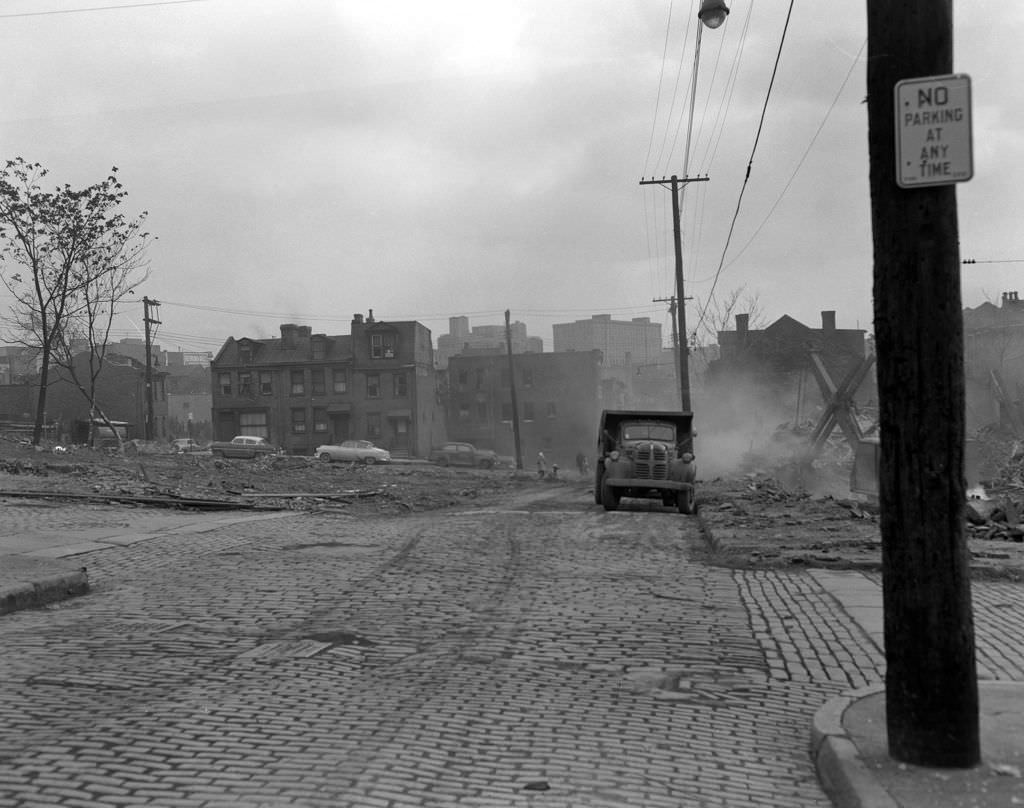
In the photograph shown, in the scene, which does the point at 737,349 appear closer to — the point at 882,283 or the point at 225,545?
the point at 225,545

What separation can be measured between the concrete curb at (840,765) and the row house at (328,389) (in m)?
62.9

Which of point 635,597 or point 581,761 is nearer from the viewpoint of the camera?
point 581,761

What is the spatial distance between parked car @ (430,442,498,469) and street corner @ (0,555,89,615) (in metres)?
52.8

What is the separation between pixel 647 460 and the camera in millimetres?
22406

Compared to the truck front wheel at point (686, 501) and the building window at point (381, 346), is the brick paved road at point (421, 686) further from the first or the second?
the building window at point (381, 346)

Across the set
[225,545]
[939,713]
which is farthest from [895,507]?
[225,545]

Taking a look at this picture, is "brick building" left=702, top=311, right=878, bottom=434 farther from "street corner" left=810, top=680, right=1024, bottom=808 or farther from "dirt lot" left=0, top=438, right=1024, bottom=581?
"street corner" left=810, top=680, right=1024, bottom=808

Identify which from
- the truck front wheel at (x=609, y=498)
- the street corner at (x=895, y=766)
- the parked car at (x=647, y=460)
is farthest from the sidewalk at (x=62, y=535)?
the parked car at (x=647, y=460)

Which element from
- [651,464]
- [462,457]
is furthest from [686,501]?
[462,457]

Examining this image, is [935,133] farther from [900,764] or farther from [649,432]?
[649,432]

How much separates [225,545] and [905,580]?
10.6m

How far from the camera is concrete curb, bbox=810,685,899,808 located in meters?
4.03

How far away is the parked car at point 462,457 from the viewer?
6413 cm

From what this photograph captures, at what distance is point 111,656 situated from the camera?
668 centimetres
